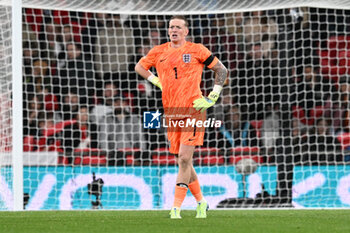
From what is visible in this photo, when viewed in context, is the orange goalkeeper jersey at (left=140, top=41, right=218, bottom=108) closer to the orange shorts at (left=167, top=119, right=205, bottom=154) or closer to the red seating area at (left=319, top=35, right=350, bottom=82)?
the orange shorts at (left=167, top=119, right=205, bottom=154)

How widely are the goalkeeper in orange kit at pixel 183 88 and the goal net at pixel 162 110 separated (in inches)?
44.1

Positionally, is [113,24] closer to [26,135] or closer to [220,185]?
[26,135]

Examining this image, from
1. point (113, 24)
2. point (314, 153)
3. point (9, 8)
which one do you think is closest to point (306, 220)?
point (314, 153)

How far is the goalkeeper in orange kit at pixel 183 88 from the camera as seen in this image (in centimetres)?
687

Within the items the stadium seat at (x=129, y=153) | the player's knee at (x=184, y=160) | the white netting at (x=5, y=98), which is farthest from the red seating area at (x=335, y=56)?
the player's knee at (x=184, y=160)

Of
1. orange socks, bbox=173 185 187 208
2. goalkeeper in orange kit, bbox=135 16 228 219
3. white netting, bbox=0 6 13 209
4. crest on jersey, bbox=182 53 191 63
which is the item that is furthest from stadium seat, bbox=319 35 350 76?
orange socks, bbox=173 185 187 208

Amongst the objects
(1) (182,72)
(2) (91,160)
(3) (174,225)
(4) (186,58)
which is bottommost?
(3) (174,225)

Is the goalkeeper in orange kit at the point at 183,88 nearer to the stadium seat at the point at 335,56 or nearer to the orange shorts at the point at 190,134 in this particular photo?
the orange shorts at the point at 190,134

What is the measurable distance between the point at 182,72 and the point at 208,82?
5.63 metres

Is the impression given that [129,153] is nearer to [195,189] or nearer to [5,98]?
[5,98]

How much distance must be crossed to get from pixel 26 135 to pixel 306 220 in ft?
19.6

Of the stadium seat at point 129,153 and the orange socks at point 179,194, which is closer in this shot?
the orange socks at point 179,194

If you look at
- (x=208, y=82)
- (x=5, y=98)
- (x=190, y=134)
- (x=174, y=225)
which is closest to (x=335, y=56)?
(x=208, y=82)

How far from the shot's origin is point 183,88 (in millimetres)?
6984
